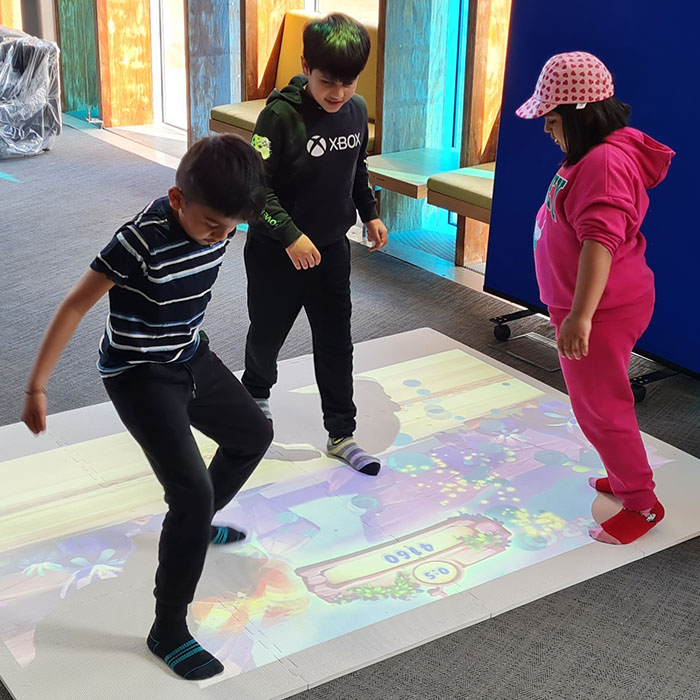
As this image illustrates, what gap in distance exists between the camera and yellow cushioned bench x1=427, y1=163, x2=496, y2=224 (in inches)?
145

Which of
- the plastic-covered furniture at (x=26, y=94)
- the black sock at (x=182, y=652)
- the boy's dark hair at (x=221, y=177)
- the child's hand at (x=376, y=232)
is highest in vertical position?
the boy's dark hair at (x=221, y=177)

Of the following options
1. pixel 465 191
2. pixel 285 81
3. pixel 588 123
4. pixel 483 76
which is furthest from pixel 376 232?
pixel 285 81

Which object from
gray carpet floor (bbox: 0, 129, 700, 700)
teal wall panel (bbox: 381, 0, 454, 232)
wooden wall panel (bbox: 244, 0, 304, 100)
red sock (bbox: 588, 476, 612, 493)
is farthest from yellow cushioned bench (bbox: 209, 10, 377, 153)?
red sock (bbox: 588, 476, 612, 493)

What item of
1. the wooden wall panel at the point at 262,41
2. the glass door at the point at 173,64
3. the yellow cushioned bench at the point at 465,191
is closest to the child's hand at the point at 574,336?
the yellow cushioned bench at the point at 465,191

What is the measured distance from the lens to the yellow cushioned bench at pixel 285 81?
469 cm

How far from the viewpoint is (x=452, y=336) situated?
3.52 meters

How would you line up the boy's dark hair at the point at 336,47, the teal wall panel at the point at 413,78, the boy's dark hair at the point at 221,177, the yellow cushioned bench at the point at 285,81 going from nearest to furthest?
1. the boy's dark hair at the point at 221,177
2. the boy's dark hair at the point at 336,47
3. the teal wall panel at the point at 413,78
4. the yellow cushioned bench at the point at 285,81

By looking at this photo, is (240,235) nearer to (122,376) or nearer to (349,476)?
(349,476)

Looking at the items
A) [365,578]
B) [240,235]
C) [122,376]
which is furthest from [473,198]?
[122,376]

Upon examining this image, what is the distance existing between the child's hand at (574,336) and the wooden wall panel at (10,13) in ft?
20.3

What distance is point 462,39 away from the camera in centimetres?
448

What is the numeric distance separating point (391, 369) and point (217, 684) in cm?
152

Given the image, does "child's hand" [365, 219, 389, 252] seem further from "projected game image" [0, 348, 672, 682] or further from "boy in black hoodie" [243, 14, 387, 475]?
"projected game image" [0, 348, 672, 682]

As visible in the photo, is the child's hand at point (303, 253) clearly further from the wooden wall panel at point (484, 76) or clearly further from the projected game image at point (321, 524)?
the wooden wall panel at point (484, 76)
